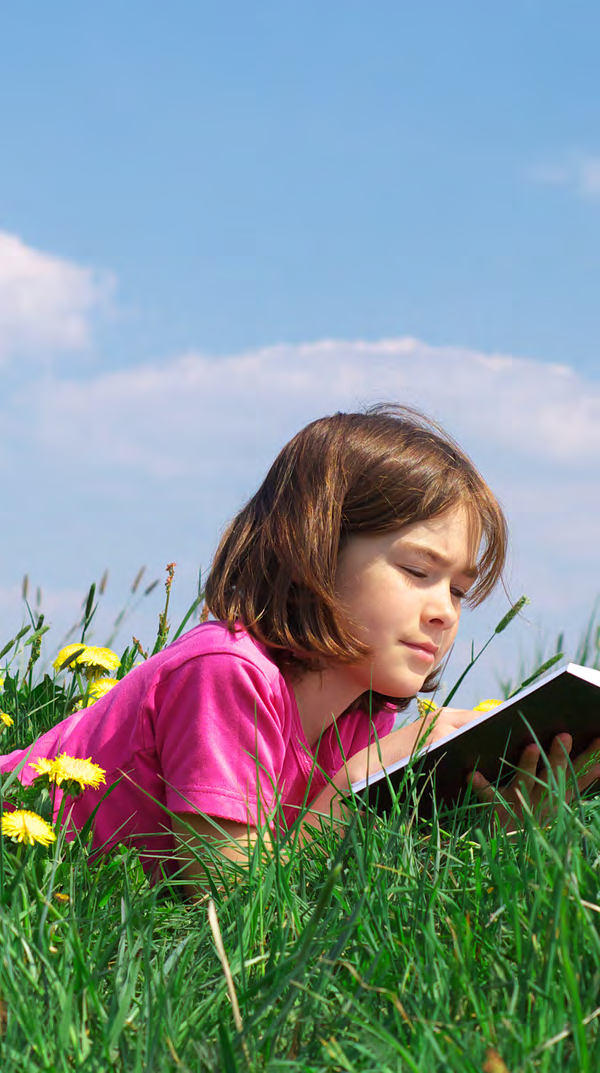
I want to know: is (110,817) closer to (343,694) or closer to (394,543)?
(343,694)

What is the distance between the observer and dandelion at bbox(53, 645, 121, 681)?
10.2ft

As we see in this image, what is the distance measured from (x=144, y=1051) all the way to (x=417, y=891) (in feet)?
1.46

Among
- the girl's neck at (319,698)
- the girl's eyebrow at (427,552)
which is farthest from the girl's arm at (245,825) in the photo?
the girl's eyebrow at (427,552)

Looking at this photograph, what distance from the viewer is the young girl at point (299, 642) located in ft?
7.68

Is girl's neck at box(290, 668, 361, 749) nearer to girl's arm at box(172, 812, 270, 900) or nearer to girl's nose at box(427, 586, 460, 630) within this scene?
girl's nose at box(427, 586, 460, 630)

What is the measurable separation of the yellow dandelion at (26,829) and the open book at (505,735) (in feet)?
1.81

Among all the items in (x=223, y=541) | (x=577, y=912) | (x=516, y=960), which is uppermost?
(x=223, y=541)

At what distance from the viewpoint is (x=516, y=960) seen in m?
1.53

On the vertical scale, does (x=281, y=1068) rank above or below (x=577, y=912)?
below

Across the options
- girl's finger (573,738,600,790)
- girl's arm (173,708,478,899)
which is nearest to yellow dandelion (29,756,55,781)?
girl's arm (173,708,478,899)

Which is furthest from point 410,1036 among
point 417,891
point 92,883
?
point 92,883

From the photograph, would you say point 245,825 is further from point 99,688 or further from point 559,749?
point 99,688

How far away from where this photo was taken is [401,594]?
255 cm

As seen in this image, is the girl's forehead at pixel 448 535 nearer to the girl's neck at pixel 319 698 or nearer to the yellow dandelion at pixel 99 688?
the girl's neck at pixel 319 698
